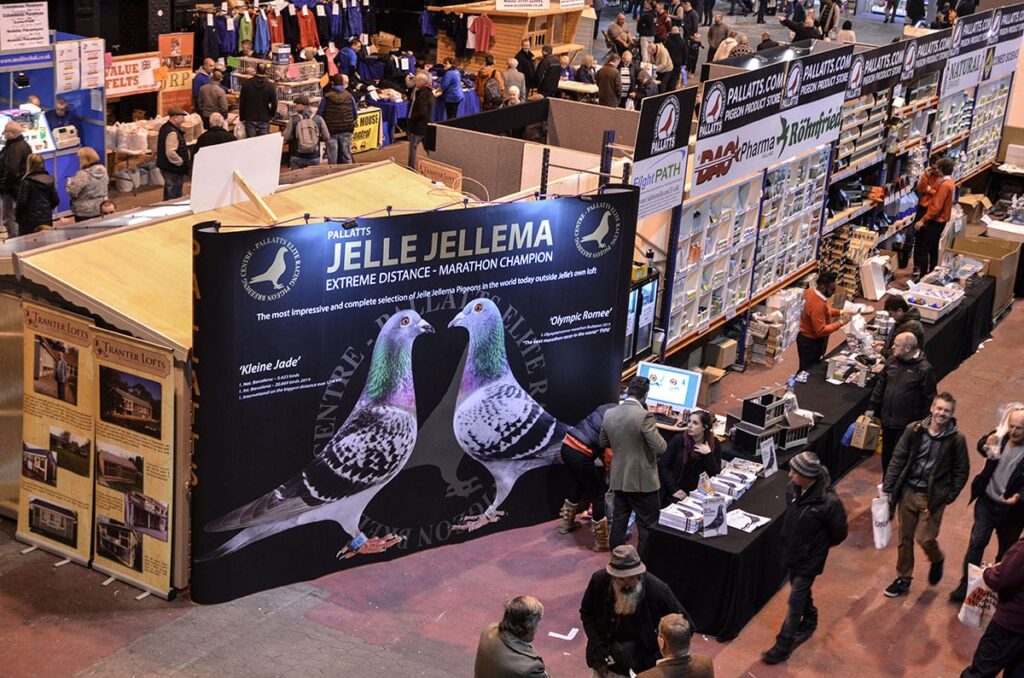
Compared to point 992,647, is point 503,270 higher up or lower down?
higher up

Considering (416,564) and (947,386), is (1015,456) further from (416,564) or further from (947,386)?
(947,386)

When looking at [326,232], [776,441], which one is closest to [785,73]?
[776,441]

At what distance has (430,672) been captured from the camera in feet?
27.3

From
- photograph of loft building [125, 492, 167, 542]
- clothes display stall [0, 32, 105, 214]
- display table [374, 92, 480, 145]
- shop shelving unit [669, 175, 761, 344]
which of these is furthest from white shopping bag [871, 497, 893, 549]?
display table [374, 92, 480, 145]

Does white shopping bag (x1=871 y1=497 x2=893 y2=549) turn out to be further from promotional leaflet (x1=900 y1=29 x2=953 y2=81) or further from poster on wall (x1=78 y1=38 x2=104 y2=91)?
poster on wall (x1=78 y1=38 x2=104 y2=91)

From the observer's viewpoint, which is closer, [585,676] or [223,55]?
[585,676]

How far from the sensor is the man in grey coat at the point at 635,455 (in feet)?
29.9

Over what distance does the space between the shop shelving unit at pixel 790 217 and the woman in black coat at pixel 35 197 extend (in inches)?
286

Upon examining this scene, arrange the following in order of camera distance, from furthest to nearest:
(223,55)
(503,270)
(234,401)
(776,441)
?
1. (223,55)
2. (776,441)
3. (503,270)
4. (234,401)

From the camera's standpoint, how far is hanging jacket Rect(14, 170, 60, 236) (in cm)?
1346

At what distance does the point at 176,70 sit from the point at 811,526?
1455 cm

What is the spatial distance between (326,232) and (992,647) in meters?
4.83

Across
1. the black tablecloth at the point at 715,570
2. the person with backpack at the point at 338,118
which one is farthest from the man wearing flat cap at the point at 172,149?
the black tablecloth at the point at 715,570

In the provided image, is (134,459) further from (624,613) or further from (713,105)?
(713,105)
